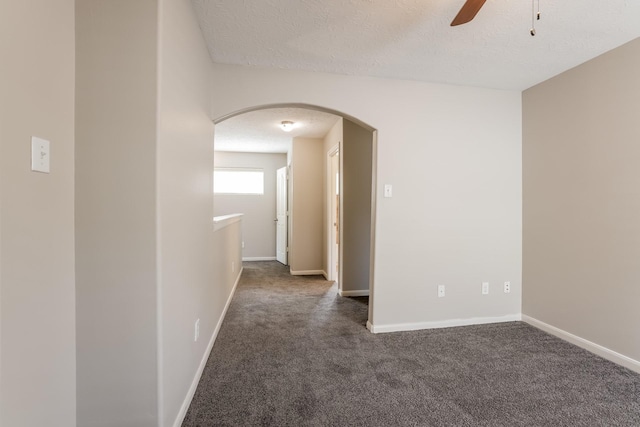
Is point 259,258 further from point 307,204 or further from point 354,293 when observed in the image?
point 354,293

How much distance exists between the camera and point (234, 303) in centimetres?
346

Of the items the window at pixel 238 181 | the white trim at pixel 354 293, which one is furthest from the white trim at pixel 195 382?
the window at pixel 238 181

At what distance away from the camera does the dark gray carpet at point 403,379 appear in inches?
63.3

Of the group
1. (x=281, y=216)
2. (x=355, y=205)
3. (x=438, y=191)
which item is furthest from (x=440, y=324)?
(x=281, y=216)

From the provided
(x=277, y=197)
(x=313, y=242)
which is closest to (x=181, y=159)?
(x=313, y=242)

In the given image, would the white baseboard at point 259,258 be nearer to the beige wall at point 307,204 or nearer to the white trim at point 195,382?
the beige wall at point 307,204

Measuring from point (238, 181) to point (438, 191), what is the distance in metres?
4.64

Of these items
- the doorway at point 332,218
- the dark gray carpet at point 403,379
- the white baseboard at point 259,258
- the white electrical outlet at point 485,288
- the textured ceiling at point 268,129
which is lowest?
the dark gray carpet at point 403,379

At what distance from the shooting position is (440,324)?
282cm
